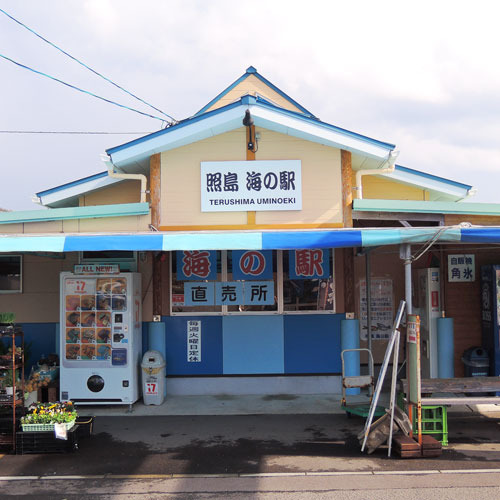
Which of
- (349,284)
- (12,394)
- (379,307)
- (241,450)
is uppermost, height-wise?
(349,284)

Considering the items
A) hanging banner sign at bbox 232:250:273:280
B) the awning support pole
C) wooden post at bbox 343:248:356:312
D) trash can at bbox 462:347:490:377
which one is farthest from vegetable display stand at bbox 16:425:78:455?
trash can at bbox 462:347:490:377

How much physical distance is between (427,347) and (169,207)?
5.58 meters

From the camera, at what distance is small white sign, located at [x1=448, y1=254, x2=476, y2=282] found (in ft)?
34.2

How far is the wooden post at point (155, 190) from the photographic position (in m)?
9.45

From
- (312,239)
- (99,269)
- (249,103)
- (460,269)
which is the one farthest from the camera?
(460,269)

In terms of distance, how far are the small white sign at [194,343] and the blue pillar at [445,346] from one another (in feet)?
15.0

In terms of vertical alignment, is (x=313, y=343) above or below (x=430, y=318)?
below

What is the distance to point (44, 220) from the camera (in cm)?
962

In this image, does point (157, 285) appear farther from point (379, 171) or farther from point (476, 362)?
point (476, 362)

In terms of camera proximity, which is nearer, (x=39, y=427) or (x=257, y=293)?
(x=39, y=427)

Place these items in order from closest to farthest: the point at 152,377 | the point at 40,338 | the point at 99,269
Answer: the point at 99,269
the point at 152,377
the point at 40,338

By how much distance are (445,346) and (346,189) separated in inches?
140

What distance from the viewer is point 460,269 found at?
10.4m

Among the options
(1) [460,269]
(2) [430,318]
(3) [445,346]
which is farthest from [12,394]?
(1) [460,269]
